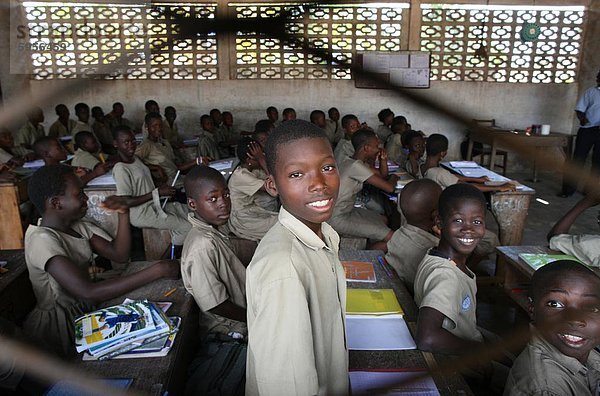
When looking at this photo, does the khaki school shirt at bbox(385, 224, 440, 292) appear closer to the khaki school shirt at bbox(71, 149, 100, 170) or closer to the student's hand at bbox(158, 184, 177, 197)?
the student's hand at bbox(158, 184, 177, 197)

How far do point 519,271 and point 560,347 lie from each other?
1067 mm

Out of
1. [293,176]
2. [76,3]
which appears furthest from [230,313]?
[76,3]

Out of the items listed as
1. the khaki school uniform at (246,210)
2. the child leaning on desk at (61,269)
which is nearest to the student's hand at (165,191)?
the khaki school uniform at (246,210)

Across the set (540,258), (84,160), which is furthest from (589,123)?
(84,160)

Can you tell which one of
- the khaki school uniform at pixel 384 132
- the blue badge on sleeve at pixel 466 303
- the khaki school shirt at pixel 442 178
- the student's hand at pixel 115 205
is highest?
the khaki school uniform at pixel 384 132

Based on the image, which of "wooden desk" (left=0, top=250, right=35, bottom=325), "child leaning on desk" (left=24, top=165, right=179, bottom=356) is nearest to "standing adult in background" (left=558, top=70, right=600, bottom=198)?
"child leaning on desk" (left=24, top=165, right=179, bottom=356)

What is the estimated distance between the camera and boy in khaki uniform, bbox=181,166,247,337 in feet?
5.02

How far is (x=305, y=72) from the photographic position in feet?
21.2

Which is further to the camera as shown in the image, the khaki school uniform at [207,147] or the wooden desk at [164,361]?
the khaki school uniform at [207,147]

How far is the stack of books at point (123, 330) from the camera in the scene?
1214 mm

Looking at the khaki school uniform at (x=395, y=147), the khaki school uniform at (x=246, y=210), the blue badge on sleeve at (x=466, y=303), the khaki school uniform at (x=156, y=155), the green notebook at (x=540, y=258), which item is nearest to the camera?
the blue badge on sleeve at (x=466, y=303)

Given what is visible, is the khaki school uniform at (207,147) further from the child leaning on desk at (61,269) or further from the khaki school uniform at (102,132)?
the child leaning on desk at (61,269)

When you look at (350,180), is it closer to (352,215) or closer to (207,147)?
(352,215)

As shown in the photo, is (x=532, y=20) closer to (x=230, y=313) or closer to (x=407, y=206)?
(x=407, y=206)
